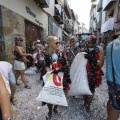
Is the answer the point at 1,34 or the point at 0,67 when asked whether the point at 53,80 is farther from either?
the point at 1,34

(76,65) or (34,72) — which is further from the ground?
(76,65)

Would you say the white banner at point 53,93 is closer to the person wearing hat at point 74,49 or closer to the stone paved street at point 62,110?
the stone paved street at point 62,110

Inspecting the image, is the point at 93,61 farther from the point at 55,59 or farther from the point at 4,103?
the point at 4,103

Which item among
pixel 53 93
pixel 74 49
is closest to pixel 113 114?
pixel 53 93

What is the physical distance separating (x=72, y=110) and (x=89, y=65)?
1.02 meters

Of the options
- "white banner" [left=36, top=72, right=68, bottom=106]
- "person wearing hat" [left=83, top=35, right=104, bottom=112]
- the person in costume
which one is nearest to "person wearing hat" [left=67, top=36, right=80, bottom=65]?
"person wearing hat" [left=83, top=35, right=104, bottom=112]

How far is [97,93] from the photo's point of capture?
405 centimetres

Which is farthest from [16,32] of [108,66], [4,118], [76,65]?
[4,118]

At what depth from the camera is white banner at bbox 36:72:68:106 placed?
89.5 inches

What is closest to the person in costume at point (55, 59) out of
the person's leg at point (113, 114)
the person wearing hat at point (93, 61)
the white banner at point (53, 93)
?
the white banner at point (53, 93)

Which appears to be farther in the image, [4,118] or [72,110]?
[72,110]

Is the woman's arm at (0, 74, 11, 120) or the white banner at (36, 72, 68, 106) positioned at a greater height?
the woman's arm at (0, 74, 11, 120)

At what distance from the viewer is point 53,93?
2.28 meters

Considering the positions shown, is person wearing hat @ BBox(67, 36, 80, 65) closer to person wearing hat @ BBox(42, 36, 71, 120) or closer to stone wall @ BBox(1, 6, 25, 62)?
person wearing hat @ BBox(42, 36, 71, 120)
